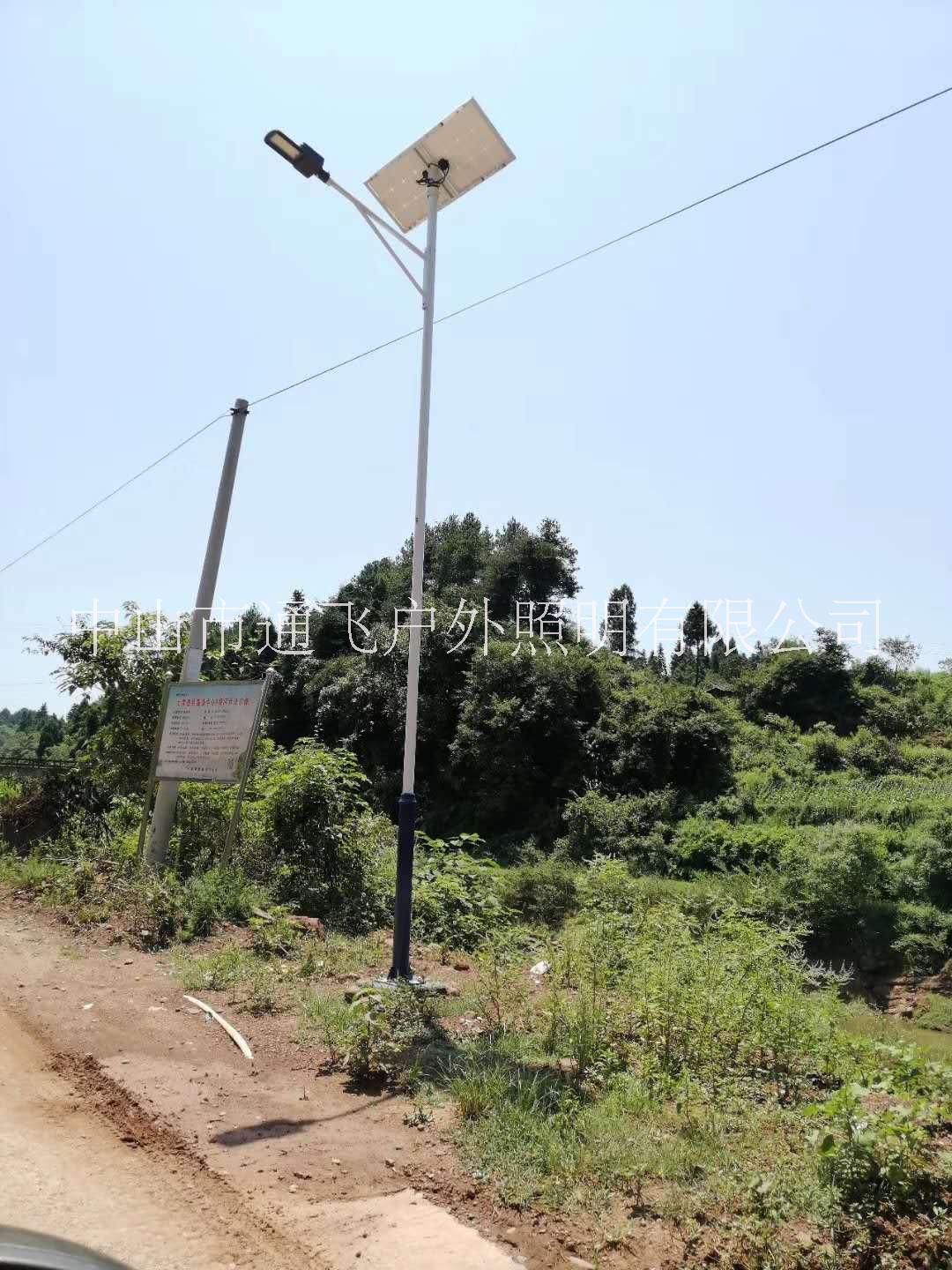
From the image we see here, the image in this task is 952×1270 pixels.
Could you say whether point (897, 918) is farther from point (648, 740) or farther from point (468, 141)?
point (468, 141)

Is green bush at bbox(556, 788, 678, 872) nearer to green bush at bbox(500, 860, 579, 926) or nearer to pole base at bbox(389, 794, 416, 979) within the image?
green bush at bbox(500, 860, 579, 926)

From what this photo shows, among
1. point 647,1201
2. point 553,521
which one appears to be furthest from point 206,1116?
point 553,521

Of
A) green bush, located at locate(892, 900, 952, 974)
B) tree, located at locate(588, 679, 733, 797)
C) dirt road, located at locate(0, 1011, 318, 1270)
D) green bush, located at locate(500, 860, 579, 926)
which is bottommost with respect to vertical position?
green bush, located at locate(892, 900, 952, 974)

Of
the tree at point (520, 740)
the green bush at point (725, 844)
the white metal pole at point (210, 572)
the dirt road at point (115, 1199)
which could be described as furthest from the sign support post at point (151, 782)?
the tree at point (520, 740)

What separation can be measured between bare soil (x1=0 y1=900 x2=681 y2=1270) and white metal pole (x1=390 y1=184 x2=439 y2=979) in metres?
0.94

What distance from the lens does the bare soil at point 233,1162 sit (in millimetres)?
2982

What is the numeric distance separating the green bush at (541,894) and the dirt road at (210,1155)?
1074cm

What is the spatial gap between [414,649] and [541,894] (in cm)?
1139

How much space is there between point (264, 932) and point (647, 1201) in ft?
15.6

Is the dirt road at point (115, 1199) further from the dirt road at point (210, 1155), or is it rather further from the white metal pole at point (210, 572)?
the white metal pole at point (210, 572)

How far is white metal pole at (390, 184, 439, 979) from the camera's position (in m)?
5.92

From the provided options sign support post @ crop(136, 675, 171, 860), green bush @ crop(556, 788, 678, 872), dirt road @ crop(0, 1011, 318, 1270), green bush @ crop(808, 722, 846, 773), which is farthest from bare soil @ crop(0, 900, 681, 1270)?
green bush @ crop(808, 722, 846, 773)

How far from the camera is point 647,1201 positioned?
323 cm

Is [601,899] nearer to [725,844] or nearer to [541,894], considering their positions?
[541,894]
